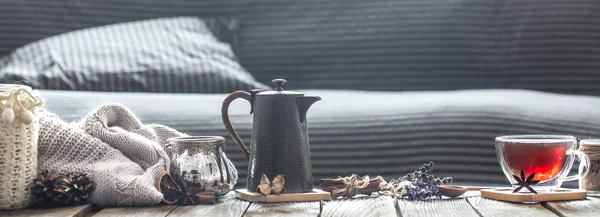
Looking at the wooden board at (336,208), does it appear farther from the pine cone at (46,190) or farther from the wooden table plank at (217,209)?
the pine cone at (46,190)

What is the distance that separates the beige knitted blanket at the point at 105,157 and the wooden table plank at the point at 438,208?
285 millimetres

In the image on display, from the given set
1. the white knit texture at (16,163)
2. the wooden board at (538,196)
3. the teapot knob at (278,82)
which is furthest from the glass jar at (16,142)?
the wooden board at (538,196)

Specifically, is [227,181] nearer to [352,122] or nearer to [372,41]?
[352,122]

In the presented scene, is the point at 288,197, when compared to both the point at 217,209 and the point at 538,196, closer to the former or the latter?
the point at 217,209

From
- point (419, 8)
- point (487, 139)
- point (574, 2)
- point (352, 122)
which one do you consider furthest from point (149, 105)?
point (574, 2)

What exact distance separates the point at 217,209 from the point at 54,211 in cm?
18

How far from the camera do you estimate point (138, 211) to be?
0.97 meters

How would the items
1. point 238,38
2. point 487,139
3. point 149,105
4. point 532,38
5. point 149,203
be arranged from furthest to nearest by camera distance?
point 238,38 < point 532,38 < point 149,105 < point 487,139 < point 149,203

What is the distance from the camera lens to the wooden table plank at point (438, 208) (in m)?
0.94

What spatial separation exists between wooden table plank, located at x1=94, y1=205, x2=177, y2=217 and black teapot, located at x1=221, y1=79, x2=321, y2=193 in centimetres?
12

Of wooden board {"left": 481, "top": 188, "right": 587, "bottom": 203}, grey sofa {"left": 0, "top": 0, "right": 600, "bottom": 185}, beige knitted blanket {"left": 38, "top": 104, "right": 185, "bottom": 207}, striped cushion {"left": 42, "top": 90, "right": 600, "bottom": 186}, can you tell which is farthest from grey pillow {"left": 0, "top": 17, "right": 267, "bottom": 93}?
wooden board {"left": 481, "top": 188, "right": 587, "bottom": 203}

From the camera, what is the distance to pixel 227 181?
3.50 ft

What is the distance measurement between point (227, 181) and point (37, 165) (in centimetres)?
23

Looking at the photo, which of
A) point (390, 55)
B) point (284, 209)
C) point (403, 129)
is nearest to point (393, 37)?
point (390, 55)
